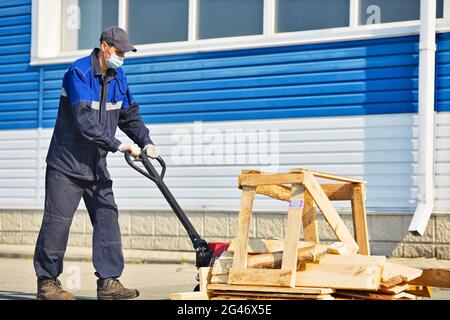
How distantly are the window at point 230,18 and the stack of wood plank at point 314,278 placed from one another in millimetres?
Answer: 5839

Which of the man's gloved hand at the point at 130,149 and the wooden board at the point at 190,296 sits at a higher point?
the man's gloved hand at the point at 130,149

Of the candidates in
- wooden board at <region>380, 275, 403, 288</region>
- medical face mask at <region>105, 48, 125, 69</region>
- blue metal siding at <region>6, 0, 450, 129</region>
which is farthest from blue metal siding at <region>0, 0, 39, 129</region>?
wooden board at <region>380, 275, 403, 288</region>

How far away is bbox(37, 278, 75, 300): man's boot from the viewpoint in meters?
7.50

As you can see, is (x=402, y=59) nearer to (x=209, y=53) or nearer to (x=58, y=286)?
(x=209, y=53)

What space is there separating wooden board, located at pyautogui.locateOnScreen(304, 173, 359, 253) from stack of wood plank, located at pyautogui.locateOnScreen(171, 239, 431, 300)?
0.16 m

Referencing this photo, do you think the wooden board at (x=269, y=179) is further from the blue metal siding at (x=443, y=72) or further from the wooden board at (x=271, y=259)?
the blue metal siding at (x=443, y=72)

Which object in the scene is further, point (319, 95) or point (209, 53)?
point (209, 53)

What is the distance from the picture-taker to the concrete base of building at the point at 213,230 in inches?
413

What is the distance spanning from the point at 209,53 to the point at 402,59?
2.52 meters

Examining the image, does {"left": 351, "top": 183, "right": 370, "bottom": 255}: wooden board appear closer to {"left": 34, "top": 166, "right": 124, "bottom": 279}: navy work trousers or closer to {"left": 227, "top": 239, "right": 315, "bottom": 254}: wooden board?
{"left": 227, "top": 239, "right": 315, "bottom": 254}: wooden board

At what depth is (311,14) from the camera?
38.0ft

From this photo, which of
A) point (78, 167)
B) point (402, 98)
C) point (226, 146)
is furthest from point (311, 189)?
point (226, 146)

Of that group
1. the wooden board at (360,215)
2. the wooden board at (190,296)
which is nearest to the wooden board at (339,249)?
the wooden board at (360,215)

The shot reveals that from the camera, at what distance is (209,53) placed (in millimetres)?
12086
